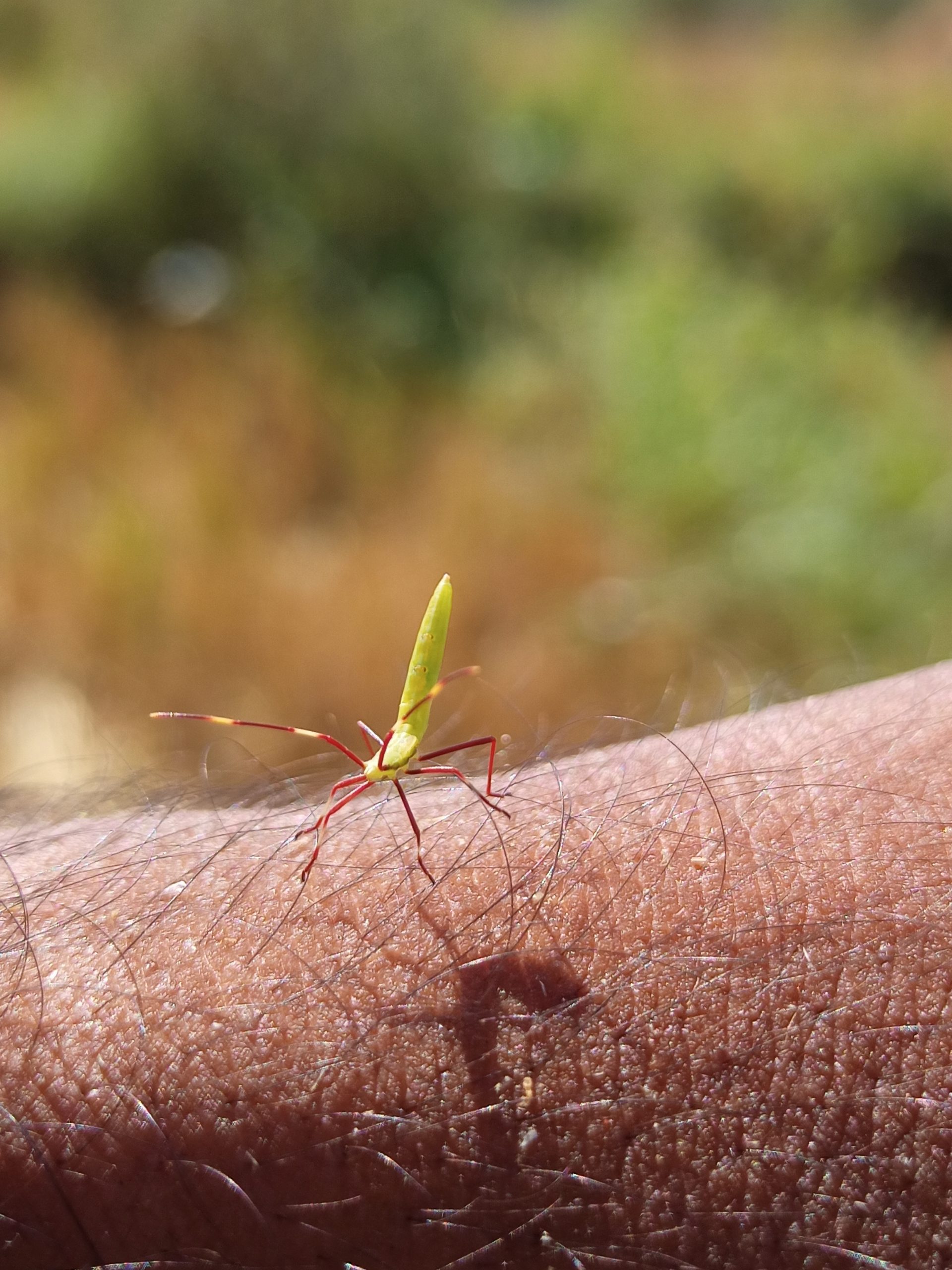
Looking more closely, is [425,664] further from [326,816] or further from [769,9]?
[769,9]

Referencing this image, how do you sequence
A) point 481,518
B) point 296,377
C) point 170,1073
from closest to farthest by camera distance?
point 170,1073 → point 481,518 → point 296,377

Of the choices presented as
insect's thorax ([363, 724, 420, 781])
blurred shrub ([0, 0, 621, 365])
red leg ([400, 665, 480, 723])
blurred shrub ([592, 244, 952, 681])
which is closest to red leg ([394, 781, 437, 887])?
insect's thorax ([363, 724, 420, 781])

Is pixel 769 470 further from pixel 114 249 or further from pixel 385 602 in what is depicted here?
pixel 114 249

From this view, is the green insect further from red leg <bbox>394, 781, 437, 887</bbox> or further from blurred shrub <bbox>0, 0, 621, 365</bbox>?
blurred shrub <bbox>0, 0, 621, 365</bbox>

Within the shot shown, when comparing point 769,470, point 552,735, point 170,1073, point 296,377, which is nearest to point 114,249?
point 296,377

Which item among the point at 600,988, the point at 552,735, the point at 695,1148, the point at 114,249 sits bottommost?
the point at 695,1148

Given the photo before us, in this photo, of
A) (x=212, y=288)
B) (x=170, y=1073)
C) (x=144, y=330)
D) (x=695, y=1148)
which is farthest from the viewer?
(x=212, y=288)

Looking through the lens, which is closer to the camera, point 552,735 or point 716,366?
point 552,735
